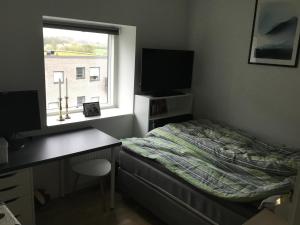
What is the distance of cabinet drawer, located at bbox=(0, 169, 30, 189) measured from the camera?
1843 mm

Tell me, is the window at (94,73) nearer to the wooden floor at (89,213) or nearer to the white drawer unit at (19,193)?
the wooden floor at (89,213)

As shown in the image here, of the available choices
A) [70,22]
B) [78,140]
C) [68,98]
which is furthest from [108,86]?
[78,140]

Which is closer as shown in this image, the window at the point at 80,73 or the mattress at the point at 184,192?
the mattress at the point at 184,192

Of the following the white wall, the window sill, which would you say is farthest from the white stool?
the window sill

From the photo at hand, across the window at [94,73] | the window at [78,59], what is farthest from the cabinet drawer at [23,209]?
the window at [94,73]

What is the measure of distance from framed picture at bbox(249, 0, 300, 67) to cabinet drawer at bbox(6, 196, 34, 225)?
2625 mm

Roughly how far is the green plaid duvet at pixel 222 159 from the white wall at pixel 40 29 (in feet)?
2.36

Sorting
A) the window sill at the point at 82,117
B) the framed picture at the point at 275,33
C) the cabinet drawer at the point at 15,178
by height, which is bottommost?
the cabinet drawer at the point at 15,178

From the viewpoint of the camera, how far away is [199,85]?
362 cm

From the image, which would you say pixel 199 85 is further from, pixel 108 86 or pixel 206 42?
pixel 108 86

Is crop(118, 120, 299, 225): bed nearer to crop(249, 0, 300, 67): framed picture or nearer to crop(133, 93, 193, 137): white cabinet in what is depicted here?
crop(133, 93, 193, 137): white cabinet

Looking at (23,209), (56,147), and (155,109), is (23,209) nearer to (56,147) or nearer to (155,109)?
(56,147)

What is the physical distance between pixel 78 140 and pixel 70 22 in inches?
47.1

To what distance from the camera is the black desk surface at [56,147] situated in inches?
74.7
